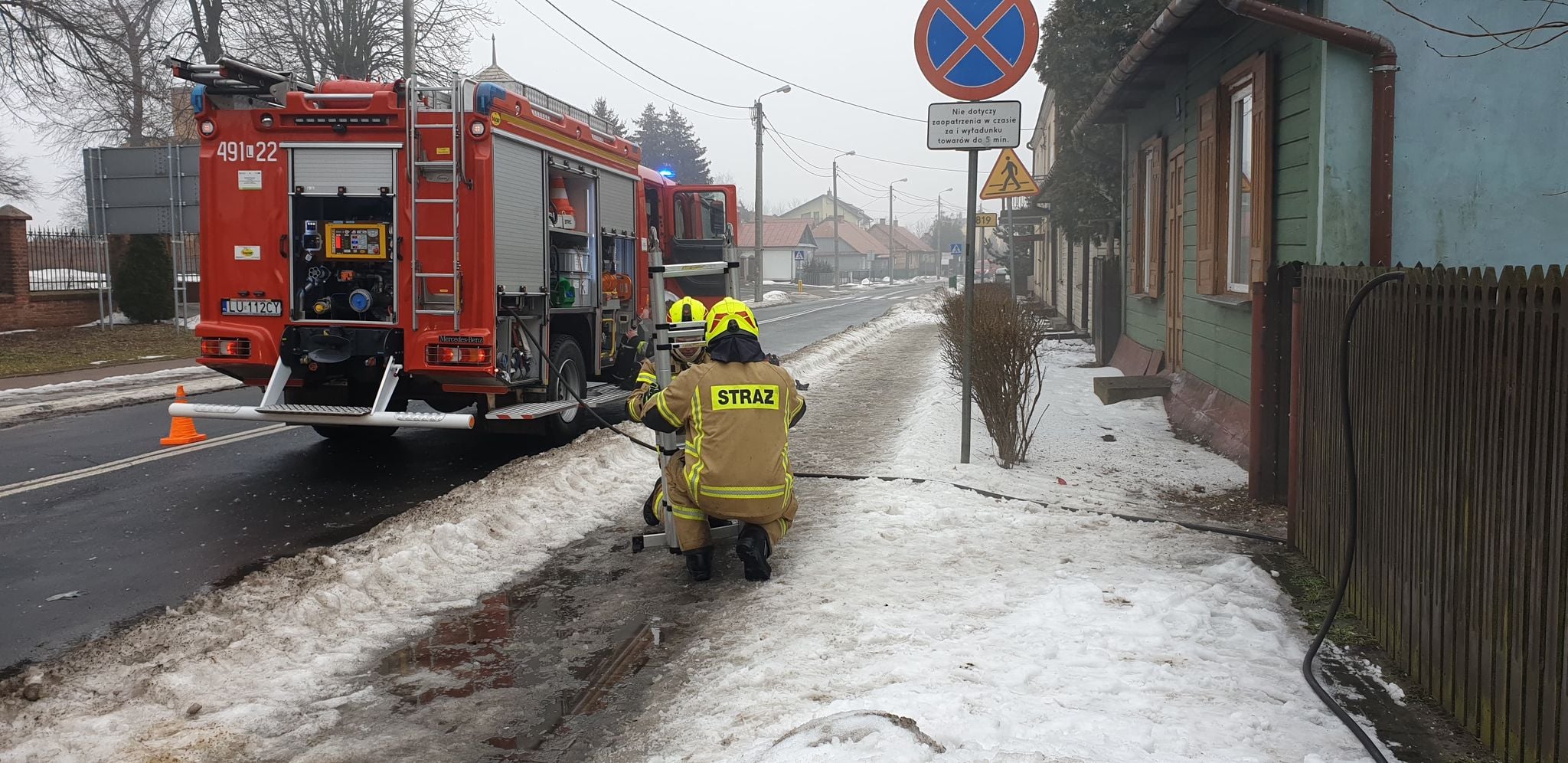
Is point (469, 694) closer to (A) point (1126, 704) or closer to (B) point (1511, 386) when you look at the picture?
(A) point (1126, 704)

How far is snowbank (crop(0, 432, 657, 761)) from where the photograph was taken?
12.4 ft

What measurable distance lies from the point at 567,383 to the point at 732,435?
4.74 meters

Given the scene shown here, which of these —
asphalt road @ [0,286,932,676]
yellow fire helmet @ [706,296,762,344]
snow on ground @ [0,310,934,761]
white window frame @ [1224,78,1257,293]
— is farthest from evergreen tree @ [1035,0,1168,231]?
snow on ground @ [0,310,934,761]

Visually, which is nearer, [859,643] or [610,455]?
[859,643]

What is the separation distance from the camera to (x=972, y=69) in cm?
741

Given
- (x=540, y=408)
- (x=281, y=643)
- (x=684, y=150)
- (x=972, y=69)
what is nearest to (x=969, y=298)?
(x=972, y=69)

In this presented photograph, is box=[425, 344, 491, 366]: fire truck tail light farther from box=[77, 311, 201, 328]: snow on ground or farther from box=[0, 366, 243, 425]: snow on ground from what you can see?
box=[77, 311, 201, 328]: snow on ground

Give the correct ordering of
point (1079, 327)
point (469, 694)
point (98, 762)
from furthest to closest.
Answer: point (1079, 327), point (469, 694), point (98, 762)

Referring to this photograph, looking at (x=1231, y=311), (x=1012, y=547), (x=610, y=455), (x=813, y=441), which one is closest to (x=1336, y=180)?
(x=1231, y=311)

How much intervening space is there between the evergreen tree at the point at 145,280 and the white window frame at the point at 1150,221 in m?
20.7

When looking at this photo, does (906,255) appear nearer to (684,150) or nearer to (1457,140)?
(684,150)

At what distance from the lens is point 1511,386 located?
325 centimetres

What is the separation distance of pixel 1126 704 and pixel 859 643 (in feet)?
3.53

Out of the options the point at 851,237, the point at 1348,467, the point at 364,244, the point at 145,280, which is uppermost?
the point at 851,237
